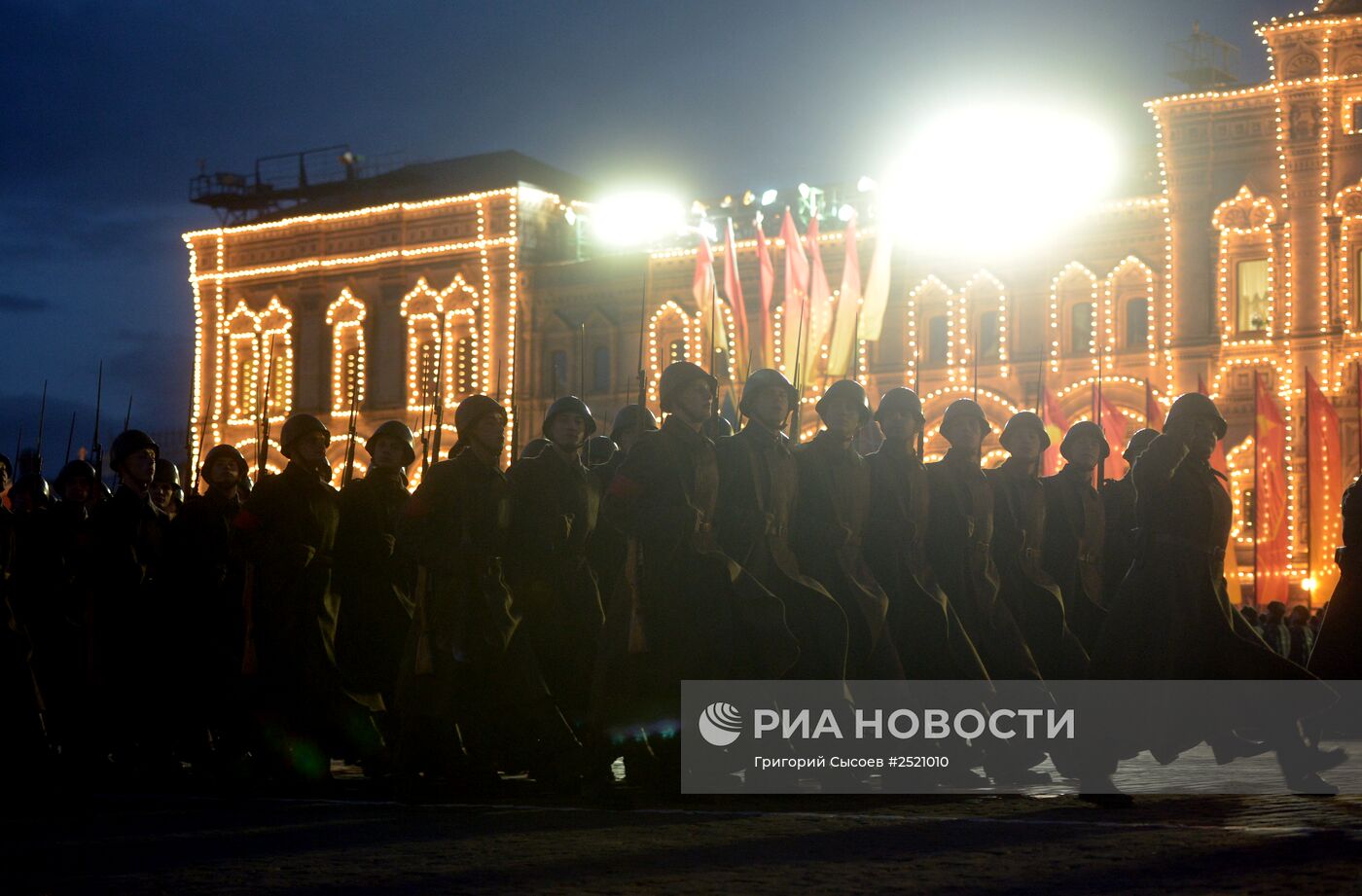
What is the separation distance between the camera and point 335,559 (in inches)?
385

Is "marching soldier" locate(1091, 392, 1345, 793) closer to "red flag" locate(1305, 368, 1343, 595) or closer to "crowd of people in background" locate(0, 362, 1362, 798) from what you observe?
"crowd of people in background" locate(0, 362, 1362, 798)

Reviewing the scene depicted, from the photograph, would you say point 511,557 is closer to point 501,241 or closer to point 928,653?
point 928,653

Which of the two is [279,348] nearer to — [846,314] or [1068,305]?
[846,314]

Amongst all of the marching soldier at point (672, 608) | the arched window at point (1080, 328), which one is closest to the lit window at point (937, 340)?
the arched window at point (1080, 328)

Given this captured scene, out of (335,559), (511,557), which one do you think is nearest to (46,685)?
(335,559)

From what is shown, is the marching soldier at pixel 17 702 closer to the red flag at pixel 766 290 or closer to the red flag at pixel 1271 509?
the red flag at pixel 1271 509

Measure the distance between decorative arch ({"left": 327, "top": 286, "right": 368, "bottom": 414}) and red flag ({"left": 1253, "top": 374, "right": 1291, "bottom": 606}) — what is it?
19.1 m

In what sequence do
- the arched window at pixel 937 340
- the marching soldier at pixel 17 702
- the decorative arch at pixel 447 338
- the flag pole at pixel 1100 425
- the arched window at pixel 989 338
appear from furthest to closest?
the decorative arch at pixel 447 338
the arched window at pixel 937 340
the arched window at pixel 989 338
the flag pole at pixel 1100 425
the marching soldier at pixel 17 702

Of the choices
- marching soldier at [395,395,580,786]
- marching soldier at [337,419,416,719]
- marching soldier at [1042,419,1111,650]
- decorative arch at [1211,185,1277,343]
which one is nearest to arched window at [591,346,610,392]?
decorative arch at [1211,185,1277,343]

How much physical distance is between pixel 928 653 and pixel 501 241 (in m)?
33.1

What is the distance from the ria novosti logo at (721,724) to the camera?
813 centimetres

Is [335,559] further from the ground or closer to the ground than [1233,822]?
further from the ground

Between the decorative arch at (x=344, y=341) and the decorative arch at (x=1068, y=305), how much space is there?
1455 centimetres

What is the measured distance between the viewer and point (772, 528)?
8.49 meters
